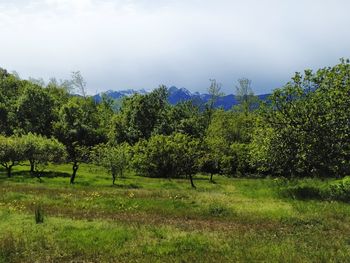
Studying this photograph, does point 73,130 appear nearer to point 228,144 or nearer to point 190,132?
point 190,132

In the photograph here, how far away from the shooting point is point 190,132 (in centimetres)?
11225

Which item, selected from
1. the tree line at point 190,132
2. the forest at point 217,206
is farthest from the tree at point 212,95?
the forest at point 217,206

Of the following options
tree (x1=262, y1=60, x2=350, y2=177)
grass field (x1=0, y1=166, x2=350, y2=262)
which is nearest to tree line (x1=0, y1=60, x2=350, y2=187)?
tree (x1=262, y1=60, x2=350, y2=177)

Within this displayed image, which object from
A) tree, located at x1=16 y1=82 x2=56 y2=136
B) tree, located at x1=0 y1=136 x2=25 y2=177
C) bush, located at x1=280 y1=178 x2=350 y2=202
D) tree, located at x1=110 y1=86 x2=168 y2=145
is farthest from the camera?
tree, located at x1=16 y1=82 x2=56 y2=136

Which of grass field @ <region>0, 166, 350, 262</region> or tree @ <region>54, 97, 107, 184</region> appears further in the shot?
tree @ <region>54, 97, 107, 184</region>

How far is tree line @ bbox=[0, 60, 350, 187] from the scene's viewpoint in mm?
36344

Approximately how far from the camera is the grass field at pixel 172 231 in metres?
16.0

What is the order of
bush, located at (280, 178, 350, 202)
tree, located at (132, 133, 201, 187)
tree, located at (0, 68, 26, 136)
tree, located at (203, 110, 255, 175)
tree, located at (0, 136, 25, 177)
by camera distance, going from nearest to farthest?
bush, located at (280, 178, 350, 202), tree, located at (132, 133, 201, 187), tree, located at (0, 136, 25, 177), tree, located at (203, 110, 255, 175), tree, located at (0, 68, 26, 136)

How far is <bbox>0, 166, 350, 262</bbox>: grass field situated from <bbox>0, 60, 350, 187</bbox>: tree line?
6808 mm

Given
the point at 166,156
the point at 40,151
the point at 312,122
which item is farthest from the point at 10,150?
the point at 312,122

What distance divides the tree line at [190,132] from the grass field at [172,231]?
6808 mm

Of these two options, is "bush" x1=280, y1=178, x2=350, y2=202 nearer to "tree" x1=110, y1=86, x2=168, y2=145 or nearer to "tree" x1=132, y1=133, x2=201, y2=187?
"tree" x1=132, y1=133, x2=201, y2=187

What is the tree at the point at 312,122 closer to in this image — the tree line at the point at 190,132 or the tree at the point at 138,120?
the tree line at the point at 190,132

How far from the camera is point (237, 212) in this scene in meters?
28.0
